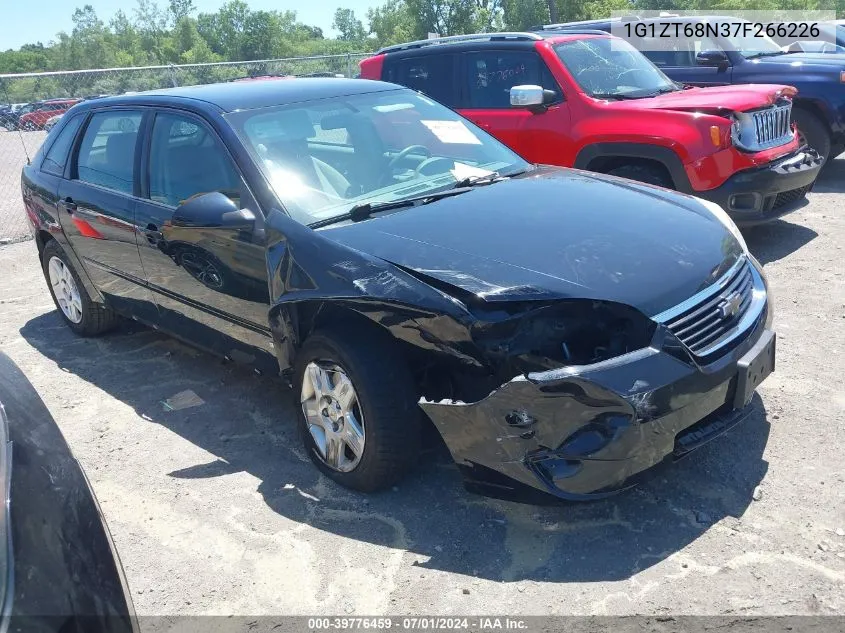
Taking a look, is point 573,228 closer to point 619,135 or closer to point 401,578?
point 401,578

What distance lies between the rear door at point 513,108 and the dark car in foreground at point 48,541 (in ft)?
17.7

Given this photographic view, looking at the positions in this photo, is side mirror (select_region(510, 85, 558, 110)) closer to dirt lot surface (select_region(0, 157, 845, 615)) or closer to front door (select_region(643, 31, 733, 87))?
dirt lot surface (select_region(0, 157, 845, 615))

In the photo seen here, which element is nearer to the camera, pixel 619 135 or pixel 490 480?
pixel 490 480

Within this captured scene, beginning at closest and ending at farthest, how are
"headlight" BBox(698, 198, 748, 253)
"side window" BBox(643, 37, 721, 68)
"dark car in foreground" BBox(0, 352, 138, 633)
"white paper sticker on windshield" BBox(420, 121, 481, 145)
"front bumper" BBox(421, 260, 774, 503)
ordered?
"dark car in foreground" BBox(0, 352, 138, 633) < "front bumper" BBox(421, 260, 774, 503) < "headlight" BBox(698, 198, 748, 253) < "white paper sticker on windshield" BBox(420, 121, 481, 145) < "side window" BBox(643, 37, 721, 68)

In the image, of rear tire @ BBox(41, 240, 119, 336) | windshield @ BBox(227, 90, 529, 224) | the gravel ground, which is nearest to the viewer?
windshield @ BBox(227, 90, 529, 224)

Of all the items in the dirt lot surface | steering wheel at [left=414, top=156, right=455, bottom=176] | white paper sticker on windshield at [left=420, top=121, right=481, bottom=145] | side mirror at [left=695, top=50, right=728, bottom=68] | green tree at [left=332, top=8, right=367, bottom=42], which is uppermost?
green tree at [left=332, top=8, right=367, bottom=42]

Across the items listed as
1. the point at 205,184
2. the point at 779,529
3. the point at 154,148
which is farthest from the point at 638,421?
the point at 154,148

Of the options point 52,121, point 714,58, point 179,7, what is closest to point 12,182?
point 52,121

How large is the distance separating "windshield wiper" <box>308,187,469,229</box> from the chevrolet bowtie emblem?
137 centimetres

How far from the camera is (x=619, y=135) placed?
6.24 meters

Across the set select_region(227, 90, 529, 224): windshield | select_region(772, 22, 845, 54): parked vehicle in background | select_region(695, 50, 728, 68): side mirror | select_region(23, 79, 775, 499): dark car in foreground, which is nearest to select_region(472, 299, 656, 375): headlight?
select_region(23, 79, 775, 499): dark car in foreground

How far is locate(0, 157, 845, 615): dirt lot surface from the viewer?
2711 mm

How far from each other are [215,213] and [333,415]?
1083 millimetres

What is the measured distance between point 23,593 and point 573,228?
244cm
